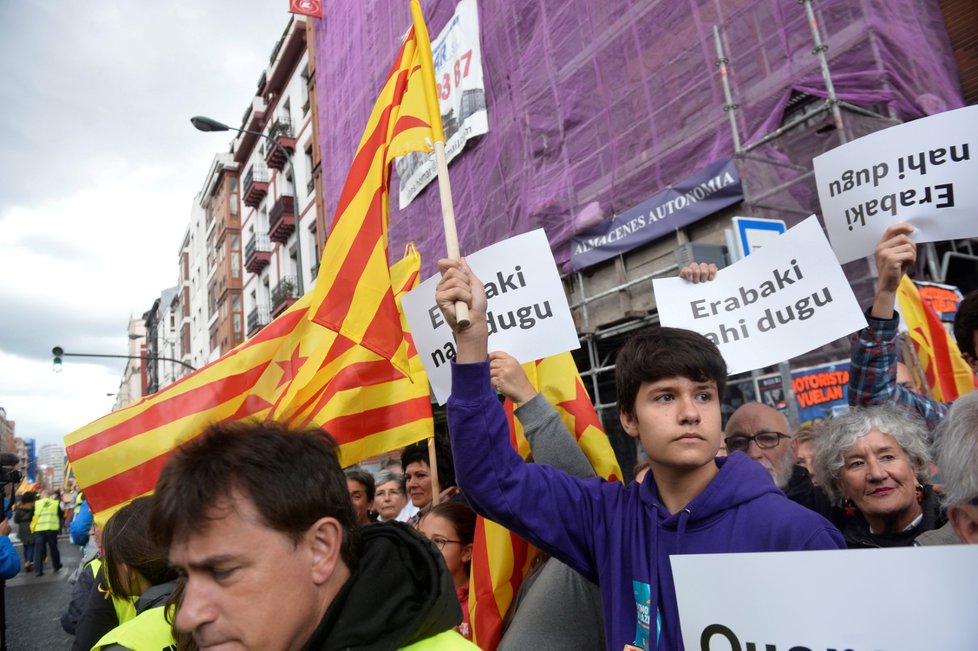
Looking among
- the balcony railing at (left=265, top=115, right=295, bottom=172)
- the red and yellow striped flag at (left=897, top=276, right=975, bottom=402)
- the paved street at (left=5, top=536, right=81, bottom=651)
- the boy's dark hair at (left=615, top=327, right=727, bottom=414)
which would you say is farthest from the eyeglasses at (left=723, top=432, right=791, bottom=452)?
the balcony railing at (left=265, top=115, right=295, bottom=172)

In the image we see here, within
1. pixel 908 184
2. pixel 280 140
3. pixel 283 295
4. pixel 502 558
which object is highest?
pixel 280 140

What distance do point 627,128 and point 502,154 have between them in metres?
2.56

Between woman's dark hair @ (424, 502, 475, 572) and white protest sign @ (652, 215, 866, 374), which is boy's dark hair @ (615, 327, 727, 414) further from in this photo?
woman's dark hair @ (424, 502, 475, 572)

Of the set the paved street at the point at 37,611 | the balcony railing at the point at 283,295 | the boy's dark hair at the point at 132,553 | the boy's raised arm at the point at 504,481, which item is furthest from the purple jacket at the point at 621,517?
the balcony railing at the point at 283,295

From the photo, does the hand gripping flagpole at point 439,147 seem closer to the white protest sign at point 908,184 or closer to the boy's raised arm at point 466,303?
the boy's raised arm at point 466,303

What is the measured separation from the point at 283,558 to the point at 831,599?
1002mm

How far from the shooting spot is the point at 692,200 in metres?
7.89

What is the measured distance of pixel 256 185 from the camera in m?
28.4

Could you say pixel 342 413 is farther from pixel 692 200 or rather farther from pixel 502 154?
pixel 502 154

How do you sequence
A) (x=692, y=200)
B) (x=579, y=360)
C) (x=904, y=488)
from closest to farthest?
(x=904, y=488), (x=692, y=200), (x=579, y=360)

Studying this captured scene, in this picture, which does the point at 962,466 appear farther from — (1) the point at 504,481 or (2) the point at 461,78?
(2) the point at 461,78

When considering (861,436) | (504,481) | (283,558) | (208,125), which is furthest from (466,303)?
(208,125)

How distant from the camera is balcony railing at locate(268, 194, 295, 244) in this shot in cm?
2430

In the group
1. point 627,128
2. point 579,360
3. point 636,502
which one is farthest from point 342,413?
point 579,360
